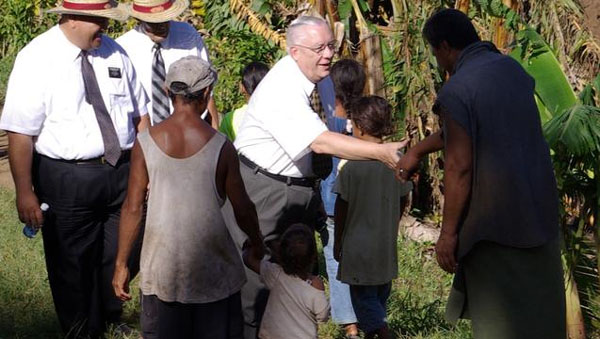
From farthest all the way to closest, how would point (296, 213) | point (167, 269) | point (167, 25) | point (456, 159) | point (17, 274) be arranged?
point (17, 274)
point (167, 25)
point (296, 213)
point (167, 269)
point (456, 159)

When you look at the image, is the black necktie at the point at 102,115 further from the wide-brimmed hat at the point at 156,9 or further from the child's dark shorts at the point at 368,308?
the child's dark shorts at the point at 368,308

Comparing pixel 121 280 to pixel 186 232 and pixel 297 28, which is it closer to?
pixel 186 232

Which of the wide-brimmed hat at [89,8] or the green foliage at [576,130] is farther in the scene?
the wide-brimmed hat at [89,8]

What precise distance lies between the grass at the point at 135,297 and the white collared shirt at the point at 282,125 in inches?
58.8

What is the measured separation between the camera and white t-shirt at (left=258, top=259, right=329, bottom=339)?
5387 millimetres

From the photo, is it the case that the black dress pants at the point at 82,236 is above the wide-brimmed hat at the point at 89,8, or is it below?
below

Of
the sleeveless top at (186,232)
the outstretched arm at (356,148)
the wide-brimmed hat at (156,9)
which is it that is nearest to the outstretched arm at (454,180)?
the outstretched arm at (356,148)

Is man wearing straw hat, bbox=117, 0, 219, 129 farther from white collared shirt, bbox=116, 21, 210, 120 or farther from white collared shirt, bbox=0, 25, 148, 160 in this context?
white collared shirt, bbox=0, 25, 148, 160

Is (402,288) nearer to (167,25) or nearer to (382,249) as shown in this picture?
(382,249)

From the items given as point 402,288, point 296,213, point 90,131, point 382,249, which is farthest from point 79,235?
point 402,288

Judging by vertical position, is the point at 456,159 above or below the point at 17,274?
above

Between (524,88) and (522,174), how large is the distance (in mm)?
391

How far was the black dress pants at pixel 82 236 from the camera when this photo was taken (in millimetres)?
6285

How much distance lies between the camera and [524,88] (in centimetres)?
482
